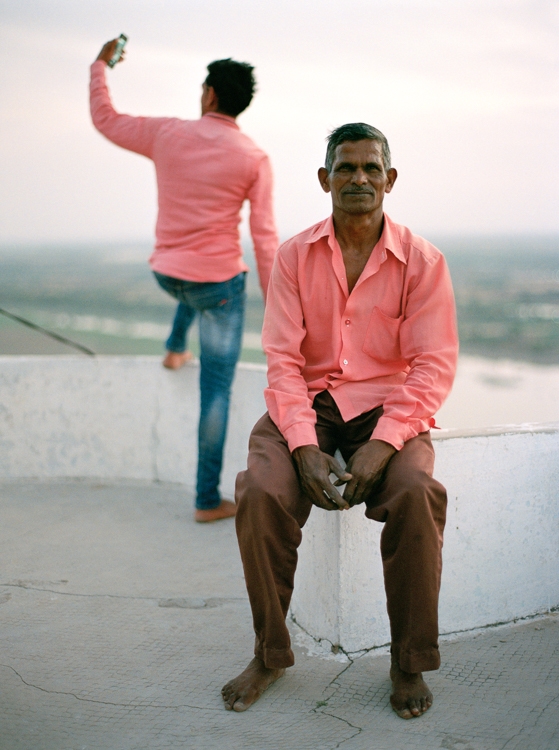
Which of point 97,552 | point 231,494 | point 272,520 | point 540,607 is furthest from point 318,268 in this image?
point 231,494

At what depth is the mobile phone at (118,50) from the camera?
4008 mm

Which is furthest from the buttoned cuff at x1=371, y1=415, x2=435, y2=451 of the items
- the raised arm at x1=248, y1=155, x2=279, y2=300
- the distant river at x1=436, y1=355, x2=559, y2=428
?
the distant river at x1=436, y1=355, x2=559, y2=428

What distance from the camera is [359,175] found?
96.4 inches

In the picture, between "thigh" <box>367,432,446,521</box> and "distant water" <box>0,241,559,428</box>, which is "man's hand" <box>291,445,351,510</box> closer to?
"thigh" <box>367,432,446,521</box>

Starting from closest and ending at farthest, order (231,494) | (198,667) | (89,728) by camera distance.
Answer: (89,728) < (198,667) < (231,494)

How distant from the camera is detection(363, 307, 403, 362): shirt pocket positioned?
8.14ft

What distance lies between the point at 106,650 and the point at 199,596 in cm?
50

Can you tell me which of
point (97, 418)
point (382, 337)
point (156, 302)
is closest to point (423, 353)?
point (382, 337)

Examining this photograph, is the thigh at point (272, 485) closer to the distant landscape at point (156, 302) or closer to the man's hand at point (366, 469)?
the man's hand at point (366, 469)

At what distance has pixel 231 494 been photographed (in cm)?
416

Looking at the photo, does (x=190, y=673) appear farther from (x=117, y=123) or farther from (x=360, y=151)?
(x=117, y=123)

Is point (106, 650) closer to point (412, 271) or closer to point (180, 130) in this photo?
point (412, 271)

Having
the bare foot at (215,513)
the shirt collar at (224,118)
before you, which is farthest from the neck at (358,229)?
the bare foot at (215,513)

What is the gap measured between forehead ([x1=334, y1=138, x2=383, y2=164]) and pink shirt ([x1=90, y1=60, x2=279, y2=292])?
1.18 meters
